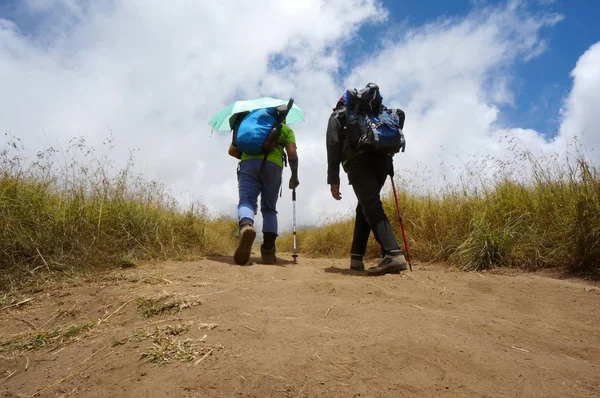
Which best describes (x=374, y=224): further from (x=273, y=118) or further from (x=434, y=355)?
(x=434, y=355)

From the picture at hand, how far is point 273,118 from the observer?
14.6 feet

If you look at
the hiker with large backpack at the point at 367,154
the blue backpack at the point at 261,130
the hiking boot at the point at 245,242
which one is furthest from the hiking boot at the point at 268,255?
the blue backpack at the point at 261,130

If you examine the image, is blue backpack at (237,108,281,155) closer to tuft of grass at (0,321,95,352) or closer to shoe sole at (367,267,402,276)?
shoe sole at (367,267,402,276)

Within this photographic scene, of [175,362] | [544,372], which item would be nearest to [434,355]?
[544,372]

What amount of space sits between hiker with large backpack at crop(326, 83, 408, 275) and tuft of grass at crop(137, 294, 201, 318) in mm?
1909

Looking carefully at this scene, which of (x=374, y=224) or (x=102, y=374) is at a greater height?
(x=374, y=224)

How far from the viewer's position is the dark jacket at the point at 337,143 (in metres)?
4.03

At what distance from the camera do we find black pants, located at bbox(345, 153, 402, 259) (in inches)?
148

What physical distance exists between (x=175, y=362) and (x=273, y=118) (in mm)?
3230

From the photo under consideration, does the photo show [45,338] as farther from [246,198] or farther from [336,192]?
[336,192]

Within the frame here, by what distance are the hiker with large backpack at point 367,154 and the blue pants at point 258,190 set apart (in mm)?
750

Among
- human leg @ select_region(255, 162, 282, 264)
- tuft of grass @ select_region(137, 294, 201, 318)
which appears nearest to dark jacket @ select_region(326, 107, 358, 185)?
human leg @ select_region(255, 162, 282, 264)

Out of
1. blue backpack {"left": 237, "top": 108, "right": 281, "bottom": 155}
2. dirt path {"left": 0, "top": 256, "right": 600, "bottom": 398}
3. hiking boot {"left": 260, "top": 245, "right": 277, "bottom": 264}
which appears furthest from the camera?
hiking boot {"left": 260, "top": 245, "right": 277, "bottom": 264}

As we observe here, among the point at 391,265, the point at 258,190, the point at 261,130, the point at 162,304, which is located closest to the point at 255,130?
the point at 261,130
